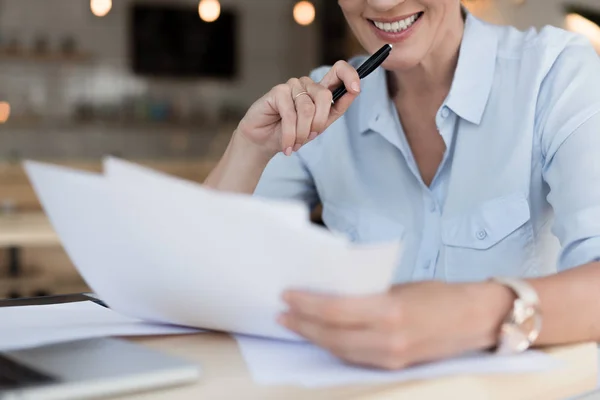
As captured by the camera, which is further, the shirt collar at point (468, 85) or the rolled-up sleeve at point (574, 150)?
the shirt collar at point (468, 85)

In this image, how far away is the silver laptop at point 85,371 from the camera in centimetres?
50

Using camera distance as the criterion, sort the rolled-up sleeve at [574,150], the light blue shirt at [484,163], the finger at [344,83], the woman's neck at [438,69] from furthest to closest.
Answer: the woman's neck at [438,69] → the light blue shirt at [484,163] → the finger at [344,83] → the rolled-up sleeve at [574,150]

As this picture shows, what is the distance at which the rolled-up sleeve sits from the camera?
35.4 inches

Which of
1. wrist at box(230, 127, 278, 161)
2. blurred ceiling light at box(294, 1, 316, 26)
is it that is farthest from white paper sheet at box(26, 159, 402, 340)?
blurred ceiling light at box(294, 1, 316, 26)

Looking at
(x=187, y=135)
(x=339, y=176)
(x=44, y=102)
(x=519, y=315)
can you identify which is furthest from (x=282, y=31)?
(x=519, y=315)

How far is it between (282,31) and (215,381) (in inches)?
282

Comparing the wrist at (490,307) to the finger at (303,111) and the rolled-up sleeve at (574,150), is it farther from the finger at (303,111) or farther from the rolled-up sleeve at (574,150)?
the finger at (303,111)

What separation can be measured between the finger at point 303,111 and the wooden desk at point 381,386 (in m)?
0.38

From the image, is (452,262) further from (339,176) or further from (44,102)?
(44,102)

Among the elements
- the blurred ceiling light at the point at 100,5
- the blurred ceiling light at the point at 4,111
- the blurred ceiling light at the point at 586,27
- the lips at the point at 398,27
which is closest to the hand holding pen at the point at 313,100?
the lips at the point at 398,27

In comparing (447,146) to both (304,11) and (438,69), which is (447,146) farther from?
(304,11)

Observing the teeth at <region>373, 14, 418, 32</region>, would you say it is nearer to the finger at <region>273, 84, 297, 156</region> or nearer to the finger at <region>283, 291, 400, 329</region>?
the finger at <region>273, 84, 297, 156</region>

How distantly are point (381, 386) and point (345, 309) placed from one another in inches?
2.2

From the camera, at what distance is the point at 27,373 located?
1.74 feet
